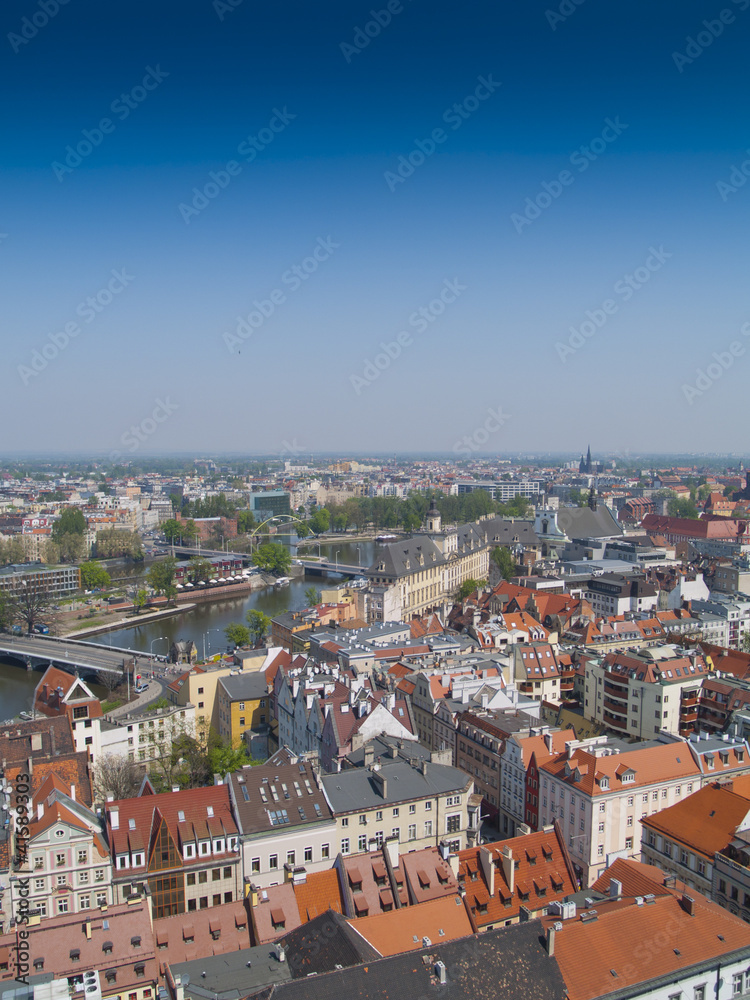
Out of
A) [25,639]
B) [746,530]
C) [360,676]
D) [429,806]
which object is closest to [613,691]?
[360,676]

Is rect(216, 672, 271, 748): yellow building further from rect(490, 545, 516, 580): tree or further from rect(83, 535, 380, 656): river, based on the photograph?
rect(490, 545, 516, 580): tree

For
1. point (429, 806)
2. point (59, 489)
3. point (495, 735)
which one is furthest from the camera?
point (59, 489)

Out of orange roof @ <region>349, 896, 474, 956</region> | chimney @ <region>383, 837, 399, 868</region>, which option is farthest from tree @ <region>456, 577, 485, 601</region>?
orange roof @ <region>349, 896, 474, 956</region>

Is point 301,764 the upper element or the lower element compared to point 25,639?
upper

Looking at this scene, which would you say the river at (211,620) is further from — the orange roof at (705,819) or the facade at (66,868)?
the orange roof at (705,819)

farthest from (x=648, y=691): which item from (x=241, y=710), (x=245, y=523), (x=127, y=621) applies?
(x=245, y=523)

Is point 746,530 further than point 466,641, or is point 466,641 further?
point 746,530

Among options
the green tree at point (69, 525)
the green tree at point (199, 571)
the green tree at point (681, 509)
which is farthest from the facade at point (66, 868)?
the green tree at point (681, 509)

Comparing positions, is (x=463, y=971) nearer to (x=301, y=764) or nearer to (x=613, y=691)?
(x=301, y=764)
